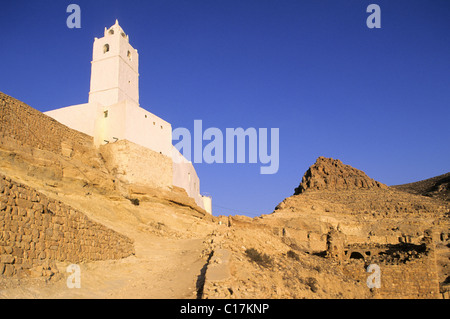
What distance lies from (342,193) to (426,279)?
1393 inches

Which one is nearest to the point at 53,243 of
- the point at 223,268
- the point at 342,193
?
the point at 223,268

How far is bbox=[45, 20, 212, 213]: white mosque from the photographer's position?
20.6 m

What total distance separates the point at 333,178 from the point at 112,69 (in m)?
36.3

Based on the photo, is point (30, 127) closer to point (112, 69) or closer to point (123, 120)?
point (123, 120)

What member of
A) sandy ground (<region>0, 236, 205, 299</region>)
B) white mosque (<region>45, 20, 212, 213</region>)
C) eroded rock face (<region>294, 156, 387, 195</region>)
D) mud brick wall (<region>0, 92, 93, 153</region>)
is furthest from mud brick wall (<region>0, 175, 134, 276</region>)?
eroded rock face (<region>294, 156, 387, 195</region>)

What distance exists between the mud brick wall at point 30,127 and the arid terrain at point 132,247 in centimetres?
5

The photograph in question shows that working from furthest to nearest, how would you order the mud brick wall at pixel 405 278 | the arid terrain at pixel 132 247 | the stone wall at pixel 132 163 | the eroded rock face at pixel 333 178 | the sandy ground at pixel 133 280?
the eroded rock face at pixel 333 178 < the stone wall at pixel 132 163 < the mud brick wall at pixel 405 278 < the arid terrain at pixel 132 247 < the sandy ground at pixel 133 280

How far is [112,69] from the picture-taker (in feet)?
77.9

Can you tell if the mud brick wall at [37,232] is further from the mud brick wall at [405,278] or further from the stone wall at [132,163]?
the stone wall at [132,163]

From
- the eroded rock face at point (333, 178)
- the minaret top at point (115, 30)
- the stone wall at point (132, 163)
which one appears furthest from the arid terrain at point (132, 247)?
the eroded rock face at point (333, 178)

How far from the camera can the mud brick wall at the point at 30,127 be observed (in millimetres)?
14834

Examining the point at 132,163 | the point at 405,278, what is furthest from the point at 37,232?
the point at 132,163
